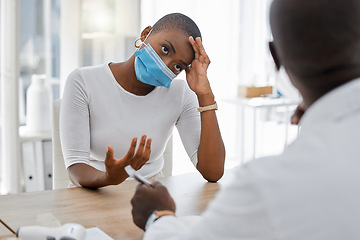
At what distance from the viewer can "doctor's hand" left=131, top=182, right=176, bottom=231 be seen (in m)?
1.05

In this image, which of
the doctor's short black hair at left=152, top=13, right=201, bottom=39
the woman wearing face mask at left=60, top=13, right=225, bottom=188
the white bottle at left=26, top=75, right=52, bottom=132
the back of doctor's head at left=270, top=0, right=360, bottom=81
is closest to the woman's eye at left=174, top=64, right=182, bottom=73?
the woman wearing face mask at left=60, top=13, right=225, bottom=188

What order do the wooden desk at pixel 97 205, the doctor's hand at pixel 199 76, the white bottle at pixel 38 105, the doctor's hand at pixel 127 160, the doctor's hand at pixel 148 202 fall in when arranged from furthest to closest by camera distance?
the white bottle at pixel 38 105, the doctor's hand at pixel 199 76, the doctor's hand at pixel 127 160, the wooden desk at pixel 97 205, the doctor's hand at pixel 148 202

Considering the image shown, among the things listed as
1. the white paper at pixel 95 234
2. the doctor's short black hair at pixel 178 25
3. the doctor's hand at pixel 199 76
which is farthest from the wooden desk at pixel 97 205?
the doctor's short black hair at pixel 178 25

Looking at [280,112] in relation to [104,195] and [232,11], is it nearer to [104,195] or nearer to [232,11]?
[232,11]

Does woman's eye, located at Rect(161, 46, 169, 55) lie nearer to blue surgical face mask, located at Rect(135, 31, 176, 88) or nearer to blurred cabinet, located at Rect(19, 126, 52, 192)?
blue surgical face mask, located at Rect(135, 31, 176, 88)

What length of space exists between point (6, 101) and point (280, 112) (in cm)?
240

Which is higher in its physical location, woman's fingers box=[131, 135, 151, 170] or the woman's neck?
the woman's neck

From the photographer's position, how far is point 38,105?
2.85 meters

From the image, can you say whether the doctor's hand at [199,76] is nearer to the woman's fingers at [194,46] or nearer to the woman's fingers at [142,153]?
the woman's fingers at [194,46]

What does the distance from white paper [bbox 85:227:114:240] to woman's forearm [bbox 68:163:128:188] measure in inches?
12.1

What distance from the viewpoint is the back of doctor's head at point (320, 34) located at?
2.27 ft

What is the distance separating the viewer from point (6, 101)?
2.75 metres

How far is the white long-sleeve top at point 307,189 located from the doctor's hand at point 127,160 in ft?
2.37

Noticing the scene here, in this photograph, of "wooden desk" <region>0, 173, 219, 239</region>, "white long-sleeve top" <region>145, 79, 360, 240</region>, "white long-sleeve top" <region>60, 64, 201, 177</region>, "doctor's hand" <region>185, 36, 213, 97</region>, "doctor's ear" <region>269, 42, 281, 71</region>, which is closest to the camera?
"white long-sleeve top" <region>145, 79, 360, 240</region>
